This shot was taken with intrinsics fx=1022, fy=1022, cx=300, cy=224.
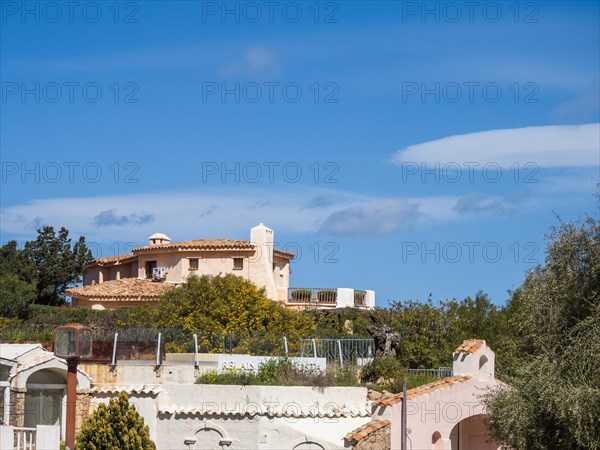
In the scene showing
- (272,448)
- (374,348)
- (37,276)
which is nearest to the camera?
(272,448)

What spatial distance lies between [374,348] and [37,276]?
3610 centimetres

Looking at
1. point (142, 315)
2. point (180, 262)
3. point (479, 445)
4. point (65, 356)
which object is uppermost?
point (180, 262)

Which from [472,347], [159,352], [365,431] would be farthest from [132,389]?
[472,347]

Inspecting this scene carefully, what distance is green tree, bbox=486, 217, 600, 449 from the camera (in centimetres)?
2297

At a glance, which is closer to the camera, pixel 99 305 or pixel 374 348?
pixel 374 348

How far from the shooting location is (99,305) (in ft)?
185

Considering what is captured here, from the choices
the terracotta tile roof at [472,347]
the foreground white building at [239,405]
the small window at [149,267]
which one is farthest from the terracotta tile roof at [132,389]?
the small window at [149,267]

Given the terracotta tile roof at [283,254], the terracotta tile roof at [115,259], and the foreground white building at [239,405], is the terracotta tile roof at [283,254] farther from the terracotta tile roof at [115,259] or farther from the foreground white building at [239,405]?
the foreground white building at [239,405]

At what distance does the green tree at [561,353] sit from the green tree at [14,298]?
113 ft

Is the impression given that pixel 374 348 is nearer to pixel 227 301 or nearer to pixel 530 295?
pixel 227 301

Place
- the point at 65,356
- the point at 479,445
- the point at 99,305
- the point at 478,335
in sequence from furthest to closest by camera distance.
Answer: the point at 99,305, the point at 478,335, the point at 479,445, the point at 65,356

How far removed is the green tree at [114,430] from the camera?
2894cm

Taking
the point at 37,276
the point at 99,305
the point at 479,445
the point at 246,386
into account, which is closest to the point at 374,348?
the point at 479,445

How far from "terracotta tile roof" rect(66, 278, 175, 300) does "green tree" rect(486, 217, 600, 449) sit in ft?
106
